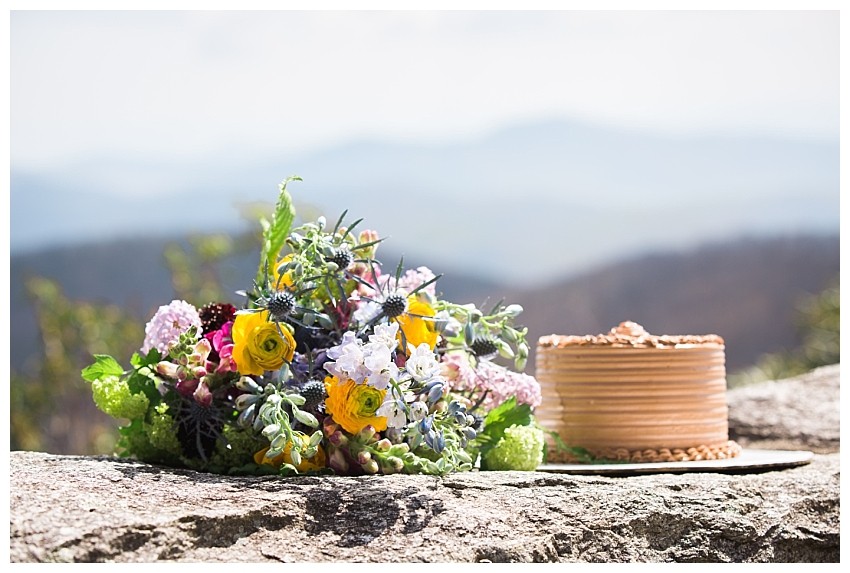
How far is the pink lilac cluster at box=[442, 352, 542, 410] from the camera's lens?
182cm

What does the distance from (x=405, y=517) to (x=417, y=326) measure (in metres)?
0.35

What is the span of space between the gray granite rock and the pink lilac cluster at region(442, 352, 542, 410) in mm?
181

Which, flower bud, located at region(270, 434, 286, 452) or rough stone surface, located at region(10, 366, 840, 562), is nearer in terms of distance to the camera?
rough stone surface, located at region(10, 366, 840, 562)

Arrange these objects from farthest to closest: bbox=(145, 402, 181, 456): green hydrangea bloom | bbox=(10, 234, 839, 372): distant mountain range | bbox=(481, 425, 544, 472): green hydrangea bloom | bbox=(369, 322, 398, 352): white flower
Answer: bbox=(10, 234, 839, 372): distant mountain range
bbox=(481, 425, 544, 472): green hydrangea bloom
bbox=(145, 402, 181, 456): green hydrangea bloom
bbox=(369, 322, 398, 352): white flower

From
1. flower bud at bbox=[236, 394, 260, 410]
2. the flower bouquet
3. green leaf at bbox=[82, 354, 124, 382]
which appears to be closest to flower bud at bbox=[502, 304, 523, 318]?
the flower bouquet

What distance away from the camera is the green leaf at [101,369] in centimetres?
174

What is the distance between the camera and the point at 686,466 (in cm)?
186

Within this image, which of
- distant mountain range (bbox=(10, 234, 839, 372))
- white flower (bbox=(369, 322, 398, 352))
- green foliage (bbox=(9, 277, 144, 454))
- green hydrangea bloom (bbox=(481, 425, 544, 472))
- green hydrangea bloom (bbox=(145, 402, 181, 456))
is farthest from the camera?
distant mountain range (bbox=(10, 234, 839, 372))

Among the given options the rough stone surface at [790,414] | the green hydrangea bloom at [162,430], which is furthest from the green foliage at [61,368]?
the green hydrangea bloom at [162,430]

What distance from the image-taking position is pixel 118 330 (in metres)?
6.22

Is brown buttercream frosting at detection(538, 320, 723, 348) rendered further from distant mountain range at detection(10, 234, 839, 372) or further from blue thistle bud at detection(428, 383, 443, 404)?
distant mountain range at detection(10, 234, 839, 372)

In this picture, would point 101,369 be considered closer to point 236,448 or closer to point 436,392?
point 236,448

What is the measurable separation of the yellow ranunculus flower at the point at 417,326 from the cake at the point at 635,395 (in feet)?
1.27

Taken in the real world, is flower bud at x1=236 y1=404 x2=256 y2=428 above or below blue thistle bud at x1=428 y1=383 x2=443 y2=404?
below
